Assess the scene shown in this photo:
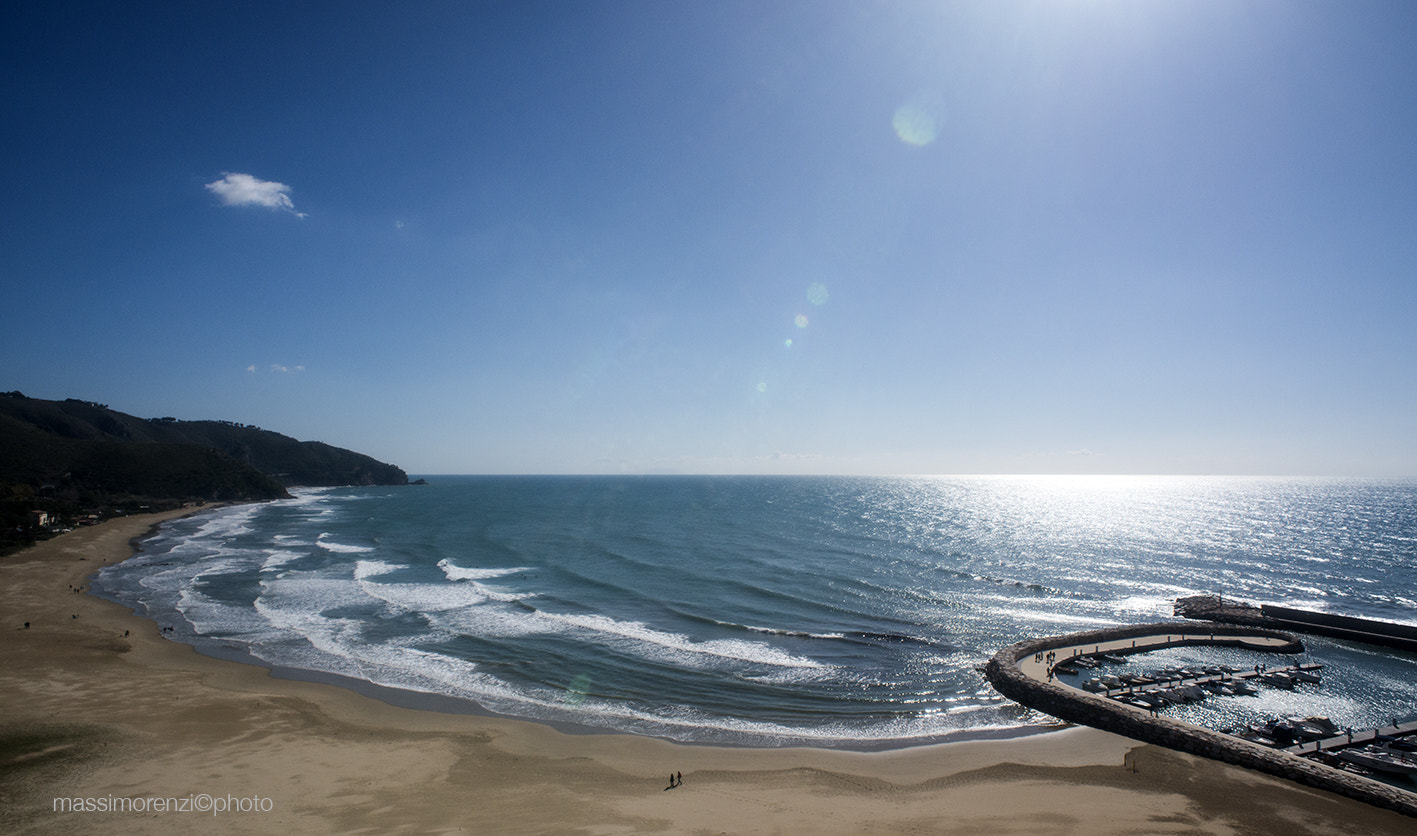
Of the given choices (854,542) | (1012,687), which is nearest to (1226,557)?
(854,542)

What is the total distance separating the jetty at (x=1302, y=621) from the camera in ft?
144

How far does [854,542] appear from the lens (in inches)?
3339

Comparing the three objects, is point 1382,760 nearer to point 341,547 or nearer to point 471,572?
point 471,572

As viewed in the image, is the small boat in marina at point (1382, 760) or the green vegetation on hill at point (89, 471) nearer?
the small boat in marina at point (1382, 760)

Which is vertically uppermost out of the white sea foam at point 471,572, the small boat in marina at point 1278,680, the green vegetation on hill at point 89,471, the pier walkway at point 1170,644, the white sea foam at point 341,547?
the green vegetation on hill at point 89,471

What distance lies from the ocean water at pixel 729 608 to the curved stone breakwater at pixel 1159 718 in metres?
1.67

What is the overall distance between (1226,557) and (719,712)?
3445 inches

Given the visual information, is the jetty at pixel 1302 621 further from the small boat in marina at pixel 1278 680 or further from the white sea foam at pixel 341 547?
the white sea foam at pixel 341 547

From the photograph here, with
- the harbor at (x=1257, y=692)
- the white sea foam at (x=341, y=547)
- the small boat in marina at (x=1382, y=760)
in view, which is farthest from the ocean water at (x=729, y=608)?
the small boat in marina at (x=1382, y=760)

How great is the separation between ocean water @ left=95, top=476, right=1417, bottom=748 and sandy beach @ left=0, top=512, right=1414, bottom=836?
2.87m

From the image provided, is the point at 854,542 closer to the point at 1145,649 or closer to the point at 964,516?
the point at 1145,649

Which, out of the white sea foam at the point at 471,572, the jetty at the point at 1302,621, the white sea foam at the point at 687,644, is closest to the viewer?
the white sea foam at the point at 687,644

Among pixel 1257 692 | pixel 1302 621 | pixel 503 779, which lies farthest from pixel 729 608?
pixel 1302 621

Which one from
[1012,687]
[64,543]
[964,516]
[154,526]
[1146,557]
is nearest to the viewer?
[1012,687]
